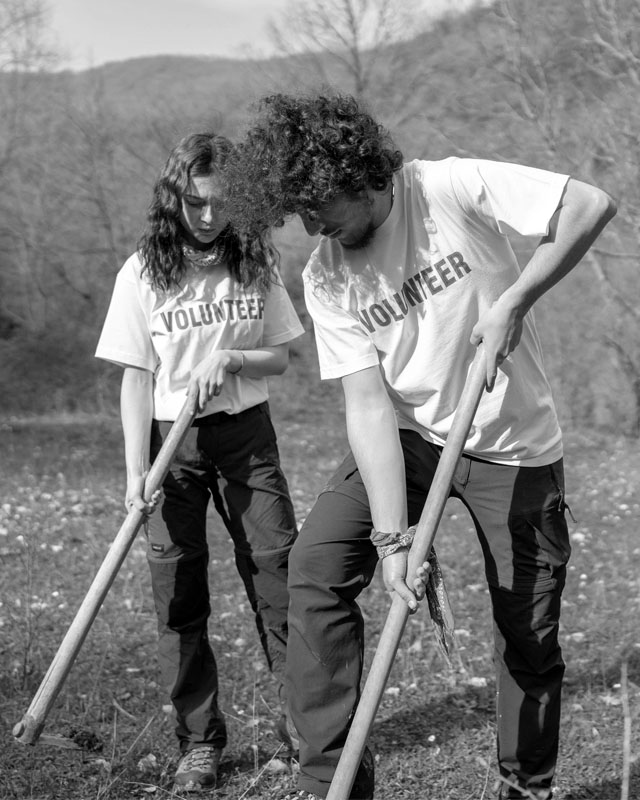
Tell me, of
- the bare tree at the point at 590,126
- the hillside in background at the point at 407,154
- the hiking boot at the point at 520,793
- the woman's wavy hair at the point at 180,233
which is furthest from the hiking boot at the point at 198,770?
the bare tree at the point at 590,126

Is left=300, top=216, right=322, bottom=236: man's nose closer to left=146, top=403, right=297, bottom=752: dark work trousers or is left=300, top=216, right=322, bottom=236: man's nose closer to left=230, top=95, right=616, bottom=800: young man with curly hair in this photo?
left=230, top=95, right=616, bottom=800: young man with curly hair

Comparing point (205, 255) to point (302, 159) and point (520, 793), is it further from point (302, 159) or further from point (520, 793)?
point (520, 793)

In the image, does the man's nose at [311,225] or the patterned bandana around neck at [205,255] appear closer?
the man's nose at [311,225]

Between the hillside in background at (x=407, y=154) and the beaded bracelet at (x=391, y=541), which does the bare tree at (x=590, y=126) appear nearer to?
the hillside in background at (x=407, y=154)

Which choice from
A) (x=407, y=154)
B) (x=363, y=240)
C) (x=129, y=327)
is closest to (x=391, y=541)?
(x=363, y=240)

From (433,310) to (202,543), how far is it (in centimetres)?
131

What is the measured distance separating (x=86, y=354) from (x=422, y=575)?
90.5ft

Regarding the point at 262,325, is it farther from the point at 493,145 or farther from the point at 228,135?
the point at 493,145

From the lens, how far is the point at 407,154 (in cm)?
2456

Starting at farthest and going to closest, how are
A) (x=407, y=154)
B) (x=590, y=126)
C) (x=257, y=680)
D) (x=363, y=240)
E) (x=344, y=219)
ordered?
1. (x=407, y=154)
2. (x=590, y=126)
3. (x=257, y=680)
4. (x=363, y=240)
5. (x=344, y=219)

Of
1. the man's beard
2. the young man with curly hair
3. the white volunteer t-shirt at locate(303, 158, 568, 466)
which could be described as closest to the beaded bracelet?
the young man with curly hair

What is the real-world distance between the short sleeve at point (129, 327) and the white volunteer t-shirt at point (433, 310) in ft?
2.76

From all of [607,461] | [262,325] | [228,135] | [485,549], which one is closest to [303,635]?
[485,549]

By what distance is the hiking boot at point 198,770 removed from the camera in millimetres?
3086
